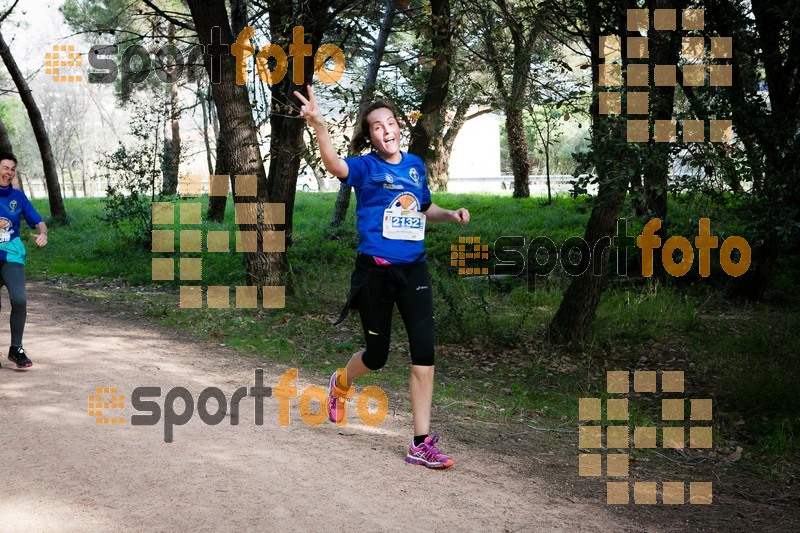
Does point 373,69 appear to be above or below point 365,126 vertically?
above

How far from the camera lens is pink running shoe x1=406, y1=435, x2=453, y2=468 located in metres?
4.98

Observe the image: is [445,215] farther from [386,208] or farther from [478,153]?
[478,153]

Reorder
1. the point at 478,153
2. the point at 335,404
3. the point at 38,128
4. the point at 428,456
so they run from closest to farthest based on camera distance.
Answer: the point at 428,456 → the point at 335,404 → the point at 38,128 → the point at 478,153

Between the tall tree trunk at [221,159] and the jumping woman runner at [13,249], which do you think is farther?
the tall tree trunk at [221,159]

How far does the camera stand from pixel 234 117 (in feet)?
35.7

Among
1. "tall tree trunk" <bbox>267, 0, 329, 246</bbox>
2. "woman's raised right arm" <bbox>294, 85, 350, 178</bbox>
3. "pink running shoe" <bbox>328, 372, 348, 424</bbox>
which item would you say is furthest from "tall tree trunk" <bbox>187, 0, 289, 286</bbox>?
"woman's raised right arm" <bbox>294, 85, 350, 178</bbox>

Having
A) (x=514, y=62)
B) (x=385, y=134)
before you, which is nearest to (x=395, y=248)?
(x=385, y=134)

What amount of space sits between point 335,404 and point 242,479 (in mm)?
1399

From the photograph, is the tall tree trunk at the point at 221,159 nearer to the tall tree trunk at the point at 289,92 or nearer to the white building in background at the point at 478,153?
the tall tree trunk at the point at 289,92

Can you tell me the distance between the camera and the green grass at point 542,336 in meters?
7.62

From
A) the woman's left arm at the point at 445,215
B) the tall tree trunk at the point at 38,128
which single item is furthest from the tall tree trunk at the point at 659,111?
the tall tree trunk at the point at 38,128

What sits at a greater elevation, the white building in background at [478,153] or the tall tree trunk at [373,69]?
the white building in background at [478,153]

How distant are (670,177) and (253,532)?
204 inches

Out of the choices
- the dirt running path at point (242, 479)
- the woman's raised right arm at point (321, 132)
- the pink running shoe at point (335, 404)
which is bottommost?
the dirt running path at point (242, 479)
